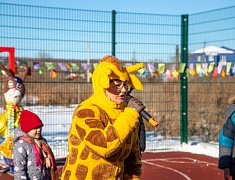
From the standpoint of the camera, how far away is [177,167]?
8961 mm

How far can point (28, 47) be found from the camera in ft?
30.7

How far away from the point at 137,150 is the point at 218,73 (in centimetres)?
677

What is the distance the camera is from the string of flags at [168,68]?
9.55 meters

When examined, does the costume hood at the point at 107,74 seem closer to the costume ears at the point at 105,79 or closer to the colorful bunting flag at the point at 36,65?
the costume ears at the point at 105,79

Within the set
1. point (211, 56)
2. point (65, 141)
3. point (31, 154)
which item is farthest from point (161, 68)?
point (31, 154)

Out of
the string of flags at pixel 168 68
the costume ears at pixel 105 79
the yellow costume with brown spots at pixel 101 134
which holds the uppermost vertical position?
the string of flags at pixel 168 68

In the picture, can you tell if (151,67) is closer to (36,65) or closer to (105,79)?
(36,65)

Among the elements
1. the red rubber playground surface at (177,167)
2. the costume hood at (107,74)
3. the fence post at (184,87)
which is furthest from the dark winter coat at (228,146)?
the fence post at (184,87)

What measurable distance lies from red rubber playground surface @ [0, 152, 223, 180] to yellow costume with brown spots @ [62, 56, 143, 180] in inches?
187

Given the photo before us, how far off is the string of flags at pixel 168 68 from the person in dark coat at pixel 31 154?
450 centimetres

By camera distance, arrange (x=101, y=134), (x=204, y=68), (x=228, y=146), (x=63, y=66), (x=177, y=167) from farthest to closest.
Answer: (x=204, y=68), (x=63, y=66), (x=177, y=167), (x=228, y=146), (x=101, y=134)

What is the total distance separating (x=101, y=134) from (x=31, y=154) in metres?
1.75

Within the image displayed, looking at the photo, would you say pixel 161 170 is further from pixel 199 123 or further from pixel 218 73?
pixel 199 123

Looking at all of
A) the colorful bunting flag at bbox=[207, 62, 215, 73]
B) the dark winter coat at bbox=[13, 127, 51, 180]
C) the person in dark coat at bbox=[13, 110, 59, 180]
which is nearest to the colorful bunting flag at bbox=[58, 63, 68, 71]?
the colorful bunting flag at bbox=[207, 62, 215, 73]
